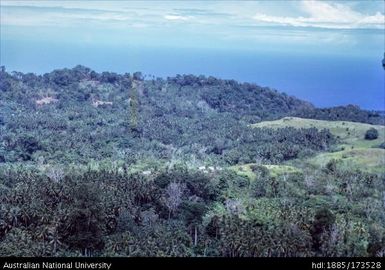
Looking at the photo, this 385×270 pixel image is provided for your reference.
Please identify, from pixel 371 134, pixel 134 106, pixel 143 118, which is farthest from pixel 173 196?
pixel 134 106

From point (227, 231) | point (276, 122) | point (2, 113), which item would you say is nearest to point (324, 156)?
point (276, 122)

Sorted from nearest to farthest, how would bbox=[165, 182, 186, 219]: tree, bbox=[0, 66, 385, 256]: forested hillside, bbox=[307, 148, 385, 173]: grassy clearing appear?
bbox=[0, 66, 385, 256]: forested hillside, bbox=[165, 182, 186, 219]: tree, bbox=[307, 148, 385, 173]: grassy clearing

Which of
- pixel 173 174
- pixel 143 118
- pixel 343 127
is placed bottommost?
pixel 173 174

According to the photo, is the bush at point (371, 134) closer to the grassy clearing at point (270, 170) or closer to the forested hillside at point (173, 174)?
the forested hillside at point (173, 174)

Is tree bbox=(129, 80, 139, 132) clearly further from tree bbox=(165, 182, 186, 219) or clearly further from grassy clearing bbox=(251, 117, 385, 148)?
tree bbox=(165, 182, 186, 219)

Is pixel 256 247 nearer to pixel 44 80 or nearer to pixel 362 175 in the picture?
pixel 362 175

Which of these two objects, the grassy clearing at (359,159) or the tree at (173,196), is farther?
the grassy clearing at (359,159)

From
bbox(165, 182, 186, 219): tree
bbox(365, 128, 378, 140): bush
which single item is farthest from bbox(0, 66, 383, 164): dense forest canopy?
bbox(165, 182, 186, 219): tree

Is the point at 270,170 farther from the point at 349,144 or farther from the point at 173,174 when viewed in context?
the point at 349,144

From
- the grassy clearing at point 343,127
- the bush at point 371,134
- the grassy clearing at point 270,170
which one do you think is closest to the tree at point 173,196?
the grassy clearing at point 270,170
